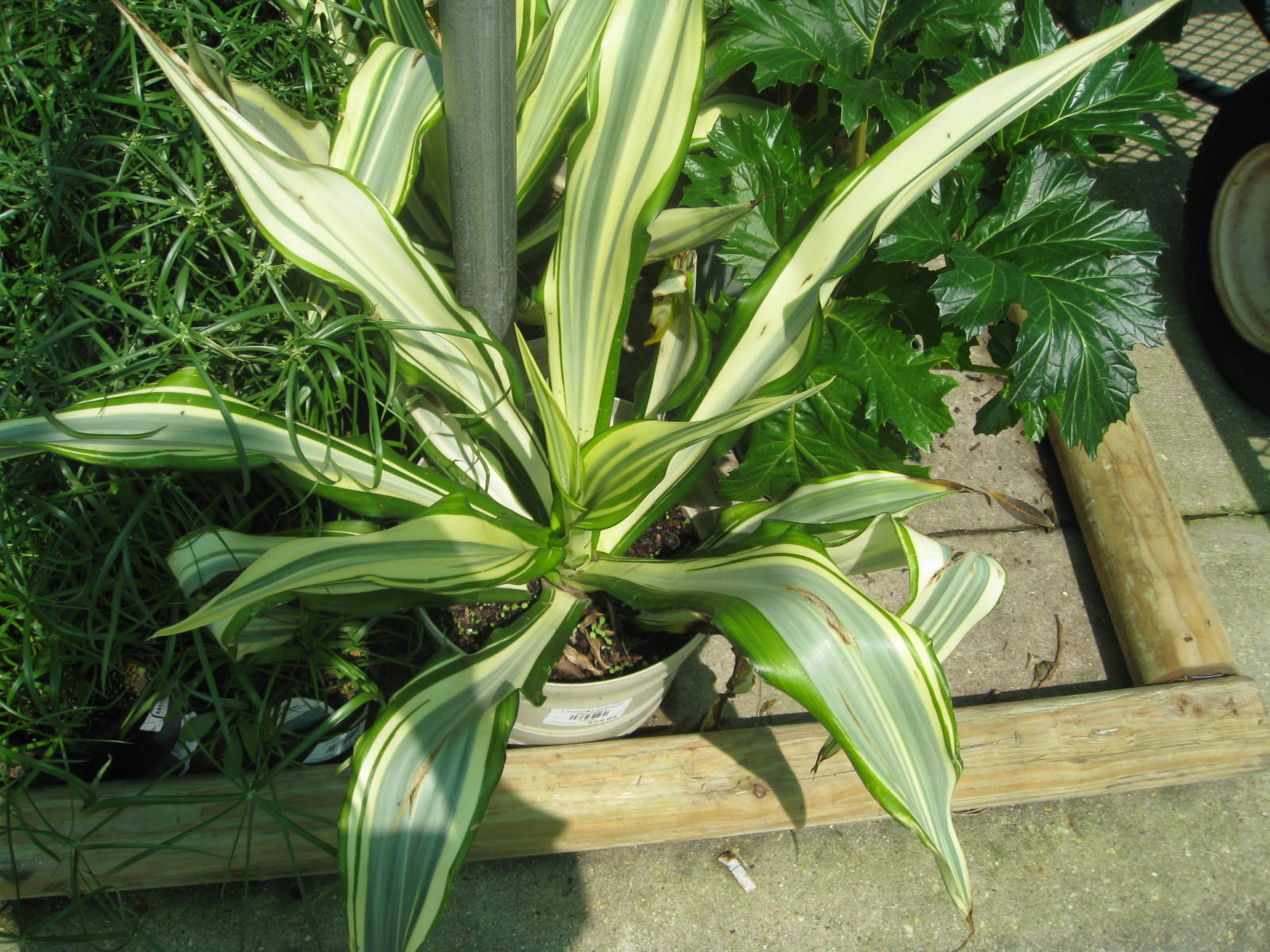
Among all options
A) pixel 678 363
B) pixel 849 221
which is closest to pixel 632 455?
pixel 678 363

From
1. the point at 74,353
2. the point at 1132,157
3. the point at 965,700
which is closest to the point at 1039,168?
the point at 965,700

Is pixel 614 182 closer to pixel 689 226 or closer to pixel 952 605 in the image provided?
pixel 689 226

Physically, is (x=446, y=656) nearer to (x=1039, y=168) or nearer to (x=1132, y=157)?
(x=1039, y=168)

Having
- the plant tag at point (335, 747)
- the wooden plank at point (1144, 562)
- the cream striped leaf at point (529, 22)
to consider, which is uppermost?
the cream striped leaf at point (529, 22)

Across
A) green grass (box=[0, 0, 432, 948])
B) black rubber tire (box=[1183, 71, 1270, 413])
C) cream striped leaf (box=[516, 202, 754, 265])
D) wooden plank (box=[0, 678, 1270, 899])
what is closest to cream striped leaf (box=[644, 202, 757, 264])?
cream striped leaf (box=[516, 202, 754, 265])

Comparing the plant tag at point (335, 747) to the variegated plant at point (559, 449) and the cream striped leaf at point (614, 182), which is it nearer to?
the variegated plant at point (559, 449)

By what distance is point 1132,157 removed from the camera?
2402 mm

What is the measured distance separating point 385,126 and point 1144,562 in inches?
53.9

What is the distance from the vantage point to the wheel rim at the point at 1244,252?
1.95 m

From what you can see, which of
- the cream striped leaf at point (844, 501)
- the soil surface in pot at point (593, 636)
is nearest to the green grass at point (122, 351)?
the soil surface in pot at point (593, 636)

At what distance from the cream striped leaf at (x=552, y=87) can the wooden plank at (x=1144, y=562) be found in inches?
38.1

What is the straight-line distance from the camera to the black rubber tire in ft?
6.31

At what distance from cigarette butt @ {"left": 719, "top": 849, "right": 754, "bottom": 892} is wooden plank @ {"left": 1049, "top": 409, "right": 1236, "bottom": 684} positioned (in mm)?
714

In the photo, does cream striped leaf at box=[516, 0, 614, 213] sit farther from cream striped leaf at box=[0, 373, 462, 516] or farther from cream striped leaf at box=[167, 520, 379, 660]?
cream striped leaf at box=[167, 520, 379, 660]
